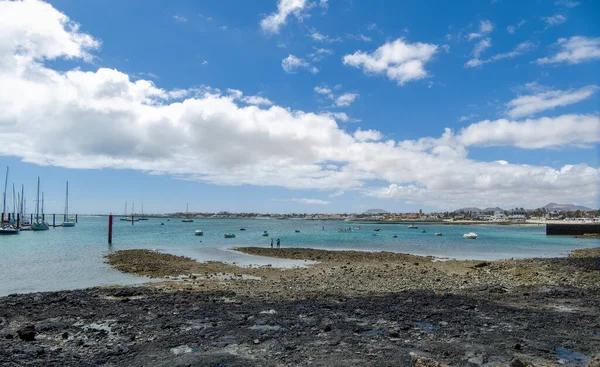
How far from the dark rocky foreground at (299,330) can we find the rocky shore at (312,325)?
0.04 meters

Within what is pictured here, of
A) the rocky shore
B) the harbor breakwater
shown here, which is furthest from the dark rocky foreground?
the harbor breakwater

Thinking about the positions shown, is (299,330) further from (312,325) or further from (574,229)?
(574,229)

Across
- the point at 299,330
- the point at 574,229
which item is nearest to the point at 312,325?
the point at 299,330

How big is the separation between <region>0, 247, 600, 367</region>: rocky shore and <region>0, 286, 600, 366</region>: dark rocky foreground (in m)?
0.04

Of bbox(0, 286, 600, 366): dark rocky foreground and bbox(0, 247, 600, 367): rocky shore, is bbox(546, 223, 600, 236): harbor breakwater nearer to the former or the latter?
bbox(0, 247, 600, 367): rocky shore

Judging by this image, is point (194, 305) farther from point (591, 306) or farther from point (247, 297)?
point (591, 306)

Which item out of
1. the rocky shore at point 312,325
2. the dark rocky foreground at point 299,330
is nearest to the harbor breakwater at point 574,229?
the rocky shore at point 312,325

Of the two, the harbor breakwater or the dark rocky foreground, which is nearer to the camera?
the dark rocky foreground

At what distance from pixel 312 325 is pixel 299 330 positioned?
0.72m

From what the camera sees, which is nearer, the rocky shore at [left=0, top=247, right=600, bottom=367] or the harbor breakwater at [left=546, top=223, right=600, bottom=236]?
the rocky shore at [left=0, top=247, right=600, bottom=367]

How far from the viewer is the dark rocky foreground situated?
430 inches

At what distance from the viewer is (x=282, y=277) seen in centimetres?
2847

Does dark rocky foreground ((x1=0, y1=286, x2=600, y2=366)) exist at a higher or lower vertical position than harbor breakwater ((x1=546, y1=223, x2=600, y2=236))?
higher

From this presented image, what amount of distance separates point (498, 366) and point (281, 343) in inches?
242
